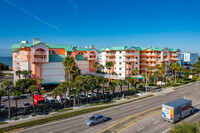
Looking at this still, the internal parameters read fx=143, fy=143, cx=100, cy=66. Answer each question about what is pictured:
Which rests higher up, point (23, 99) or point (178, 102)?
point (178, 102)

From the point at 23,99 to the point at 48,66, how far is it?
17198mm

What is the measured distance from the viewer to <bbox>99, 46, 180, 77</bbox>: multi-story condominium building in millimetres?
73500

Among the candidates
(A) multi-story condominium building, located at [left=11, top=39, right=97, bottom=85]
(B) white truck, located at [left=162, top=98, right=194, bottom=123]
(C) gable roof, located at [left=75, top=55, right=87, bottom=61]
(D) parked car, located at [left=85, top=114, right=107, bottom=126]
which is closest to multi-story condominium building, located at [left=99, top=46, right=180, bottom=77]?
(C) gable roof, located at [left=75, top=55, right=87, bottom=61]

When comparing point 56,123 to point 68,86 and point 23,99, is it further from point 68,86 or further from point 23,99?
point 23,99

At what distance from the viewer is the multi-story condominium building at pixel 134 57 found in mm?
73500

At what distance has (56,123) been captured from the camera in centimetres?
2719

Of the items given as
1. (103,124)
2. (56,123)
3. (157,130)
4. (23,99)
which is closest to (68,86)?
(56,123)

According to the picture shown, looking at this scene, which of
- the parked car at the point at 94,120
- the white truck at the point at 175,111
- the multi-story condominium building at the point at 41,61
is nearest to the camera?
the white truck at the point at 175,111

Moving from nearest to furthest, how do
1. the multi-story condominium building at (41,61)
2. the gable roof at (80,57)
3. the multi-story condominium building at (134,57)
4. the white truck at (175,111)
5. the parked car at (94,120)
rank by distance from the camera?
the white truck at (175,111) < the parked car at (94,120) < the multi-story condominium building at (41,61) < the multi-story condominium building at (134,57) < the gable roof at (80,57)

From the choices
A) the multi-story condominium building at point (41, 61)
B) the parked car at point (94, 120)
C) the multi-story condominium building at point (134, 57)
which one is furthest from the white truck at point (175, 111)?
the multi-story condominium building at point (134, 57)

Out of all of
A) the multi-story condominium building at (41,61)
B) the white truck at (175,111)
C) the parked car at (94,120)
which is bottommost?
the parked car at (94,120)

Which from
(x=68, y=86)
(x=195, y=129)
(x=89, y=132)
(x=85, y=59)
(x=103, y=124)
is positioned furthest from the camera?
(x=85, y=59)

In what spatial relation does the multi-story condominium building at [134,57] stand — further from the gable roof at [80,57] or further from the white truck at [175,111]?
the white truck at [175,111]

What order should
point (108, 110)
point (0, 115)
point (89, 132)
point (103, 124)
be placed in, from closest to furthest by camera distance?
point (89, 132), point (103, 124), point (0, 115), point (108, 110)
